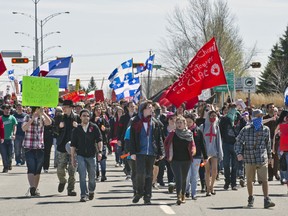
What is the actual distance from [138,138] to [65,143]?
2485 mm

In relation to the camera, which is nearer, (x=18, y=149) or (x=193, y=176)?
(x=193, y=176)

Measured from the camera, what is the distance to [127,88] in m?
39.5

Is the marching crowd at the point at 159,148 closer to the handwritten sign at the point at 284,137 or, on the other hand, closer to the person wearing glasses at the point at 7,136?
the handwritten sign at the point at 284,137

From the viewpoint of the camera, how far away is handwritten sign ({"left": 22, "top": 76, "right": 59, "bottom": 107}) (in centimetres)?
1867

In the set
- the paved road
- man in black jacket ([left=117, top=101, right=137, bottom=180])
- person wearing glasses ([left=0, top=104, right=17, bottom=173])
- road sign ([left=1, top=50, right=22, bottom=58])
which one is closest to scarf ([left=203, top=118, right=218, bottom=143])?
the paved road

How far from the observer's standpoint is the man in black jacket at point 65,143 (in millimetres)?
18688

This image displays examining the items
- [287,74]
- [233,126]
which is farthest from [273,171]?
[287,74]

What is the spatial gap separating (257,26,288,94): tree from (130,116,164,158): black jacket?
75.8m

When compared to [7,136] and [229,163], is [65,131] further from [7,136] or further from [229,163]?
[7,136]

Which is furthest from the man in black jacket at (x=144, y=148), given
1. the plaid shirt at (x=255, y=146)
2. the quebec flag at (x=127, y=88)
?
the quebec flag at (x=127, y=88)

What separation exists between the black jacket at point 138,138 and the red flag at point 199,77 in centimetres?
449

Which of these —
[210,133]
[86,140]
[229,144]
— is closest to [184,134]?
[86,140]

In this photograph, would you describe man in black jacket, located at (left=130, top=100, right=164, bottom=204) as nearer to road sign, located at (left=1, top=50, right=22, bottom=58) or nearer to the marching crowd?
the marching crowd

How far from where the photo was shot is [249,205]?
16609 mm
